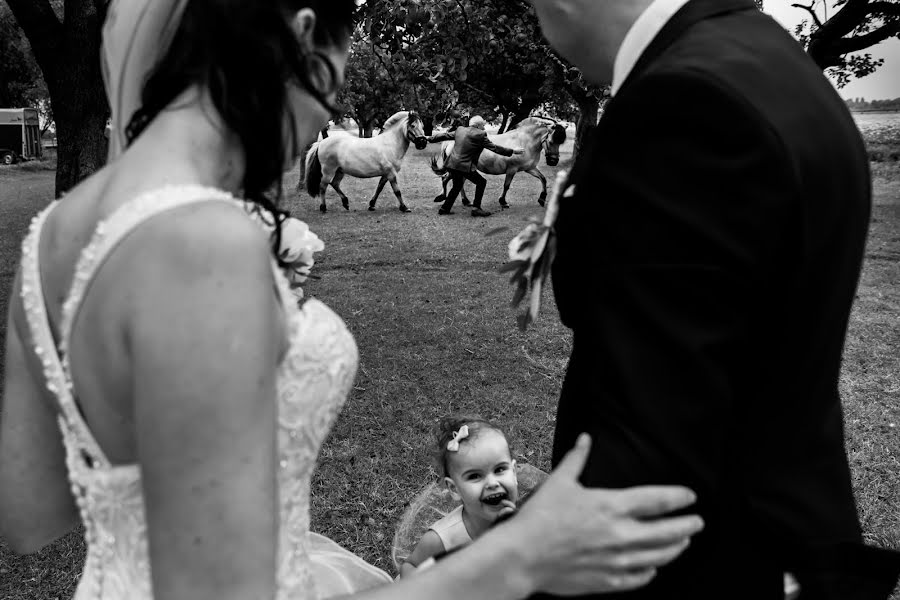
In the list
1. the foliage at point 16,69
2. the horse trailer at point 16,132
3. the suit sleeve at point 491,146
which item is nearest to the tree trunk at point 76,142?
the suit sleeve at point 491,146

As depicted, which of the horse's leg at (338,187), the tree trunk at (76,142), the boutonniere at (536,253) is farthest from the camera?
the horse's leg at (338,187)

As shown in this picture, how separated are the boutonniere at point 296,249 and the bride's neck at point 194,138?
76 cm

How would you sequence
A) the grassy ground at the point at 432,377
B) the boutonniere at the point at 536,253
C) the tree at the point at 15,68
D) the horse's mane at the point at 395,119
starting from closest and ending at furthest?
the boutonniere at the point at 536,253 → the grassy ground at the point at 432,377 → the horse's mane at the point at 395,119 → the tree at the point at 15,68

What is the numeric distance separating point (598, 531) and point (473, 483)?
7.12ft

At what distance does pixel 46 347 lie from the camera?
1269 mm

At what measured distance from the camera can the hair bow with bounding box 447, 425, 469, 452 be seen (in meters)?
3.14

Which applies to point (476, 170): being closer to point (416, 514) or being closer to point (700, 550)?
point (416, 514)

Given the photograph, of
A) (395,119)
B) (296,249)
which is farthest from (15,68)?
(296,249)

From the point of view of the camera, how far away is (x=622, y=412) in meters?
1.02

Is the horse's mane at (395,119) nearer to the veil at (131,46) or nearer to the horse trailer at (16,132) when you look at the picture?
the veil at (131,46)

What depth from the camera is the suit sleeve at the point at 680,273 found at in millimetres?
1002

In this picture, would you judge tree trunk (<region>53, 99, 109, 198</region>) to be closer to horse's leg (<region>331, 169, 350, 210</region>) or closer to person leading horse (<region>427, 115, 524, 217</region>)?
person leading horse (<region>427, 115, 524, 217</region>)

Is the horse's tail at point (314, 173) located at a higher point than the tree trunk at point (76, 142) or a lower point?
lower

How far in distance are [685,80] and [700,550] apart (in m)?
0.67
